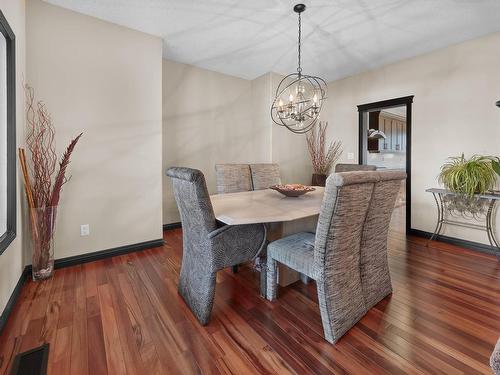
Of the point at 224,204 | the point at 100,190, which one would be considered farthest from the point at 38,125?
the point at 224,204

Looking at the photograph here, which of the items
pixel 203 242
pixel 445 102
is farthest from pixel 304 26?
pixel 203 242

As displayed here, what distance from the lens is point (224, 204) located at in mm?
1986

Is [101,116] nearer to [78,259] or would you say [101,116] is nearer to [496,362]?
[78,259]

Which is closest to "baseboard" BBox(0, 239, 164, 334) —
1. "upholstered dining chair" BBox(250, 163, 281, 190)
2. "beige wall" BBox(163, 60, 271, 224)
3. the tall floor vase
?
the tall floor vase

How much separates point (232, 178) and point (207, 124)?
1556mm

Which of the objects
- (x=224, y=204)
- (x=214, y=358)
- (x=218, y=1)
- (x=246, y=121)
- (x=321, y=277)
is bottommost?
(x=214, y=358)

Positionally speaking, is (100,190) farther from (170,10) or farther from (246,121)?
(246,121)

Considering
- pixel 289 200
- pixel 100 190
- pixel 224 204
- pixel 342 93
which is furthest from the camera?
pixel 342 93

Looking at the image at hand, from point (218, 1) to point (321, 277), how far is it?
254 cm

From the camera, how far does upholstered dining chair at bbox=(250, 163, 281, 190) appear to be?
9.88 ft

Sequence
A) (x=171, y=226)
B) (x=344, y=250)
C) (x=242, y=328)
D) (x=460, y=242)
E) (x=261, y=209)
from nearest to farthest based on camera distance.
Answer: (x=344, y=250)
(x=242, y=328)
(x=261, y=209)
(x=460, y=242)
(x=171, y=226)

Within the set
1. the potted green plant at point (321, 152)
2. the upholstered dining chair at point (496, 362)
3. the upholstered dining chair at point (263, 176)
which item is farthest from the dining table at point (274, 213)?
the potted green plant at point (321, 152)

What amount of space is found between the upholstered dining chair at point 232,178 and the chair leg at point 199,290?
1106mm

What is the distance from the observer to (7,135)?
1853mm
